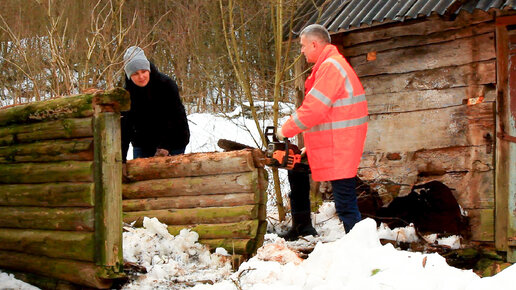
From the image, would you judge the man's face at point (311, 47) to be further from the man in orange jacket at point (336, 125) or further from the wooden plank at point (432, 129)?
the wooden plank at point (432, 129)

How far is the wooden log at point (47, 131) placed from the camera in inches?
171

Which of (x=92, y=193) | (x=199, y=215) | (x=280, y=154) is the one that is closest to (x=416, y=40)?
(x=280, y=154)

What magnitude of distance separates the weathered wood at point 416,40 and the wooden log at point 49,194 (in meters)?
4.65

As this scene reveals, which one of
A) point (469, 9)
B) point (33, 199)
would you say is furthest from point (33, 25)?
point (469, 9)

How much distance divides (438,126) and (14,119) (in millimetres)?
5105

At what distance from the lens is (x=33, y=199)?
15.5 ft

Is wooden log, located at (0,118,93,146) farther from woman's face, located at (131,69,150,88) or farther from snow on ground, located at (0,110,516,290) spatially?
woman's face, located at (131,69,150,88)

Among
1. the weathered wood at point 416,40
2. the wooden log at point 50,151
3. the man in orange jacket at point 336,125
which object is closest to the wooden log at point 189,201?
the man in orange jacket at point 336,125

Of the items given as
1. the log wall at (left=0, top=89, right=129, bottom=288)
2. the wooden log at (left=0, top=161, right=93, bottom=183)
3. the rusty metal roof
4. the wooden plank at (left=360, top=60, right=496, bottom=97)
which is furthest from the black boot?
the wooden log at (left=0, top=161, right=93, bottom=183)

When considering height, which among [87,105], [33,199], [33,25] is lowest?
[33,199]

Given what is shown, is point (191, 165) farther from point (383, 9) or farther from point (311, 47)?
point (383, 9)

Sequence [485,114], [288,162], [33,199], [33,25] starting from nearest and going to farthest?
[33,199], [288,162], [485,114], [33,25]

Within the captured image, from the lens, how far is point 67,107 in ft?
14.5

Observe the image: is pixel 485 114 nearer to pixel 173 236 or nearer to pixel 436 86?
pixel 436 86
